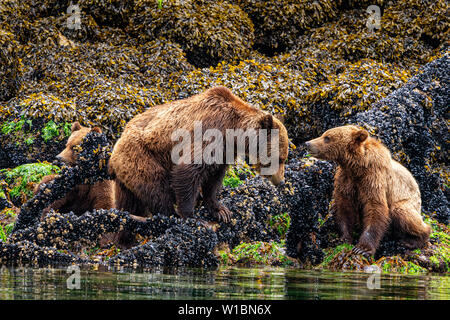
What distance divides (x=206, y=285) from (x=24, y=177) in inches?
203

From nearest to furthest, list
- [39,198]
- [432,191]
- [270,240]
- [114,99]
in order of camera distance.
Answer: [39,198] → [270,240] → [432,191] → [114,99]

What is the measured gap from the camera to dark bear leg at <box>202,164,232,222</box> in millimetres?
6988

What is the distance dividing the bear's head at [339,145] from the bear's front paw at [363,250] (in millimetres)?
1043

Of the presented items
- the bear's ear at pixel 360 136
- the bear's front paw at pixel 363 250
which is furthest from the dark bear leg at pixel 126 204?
the bear's ear at pixel 360 136

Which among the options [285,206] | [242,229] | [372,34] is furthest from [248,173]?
[372,34]

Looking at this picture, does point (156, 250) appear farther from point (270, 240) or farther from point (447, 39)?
point (447, 39)

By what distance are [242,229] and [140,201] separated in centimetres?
128

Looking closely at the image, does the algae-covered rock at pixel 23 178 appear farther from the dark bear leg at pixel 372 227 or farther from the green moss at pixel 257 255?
the dark bear leg at pixel 372 227

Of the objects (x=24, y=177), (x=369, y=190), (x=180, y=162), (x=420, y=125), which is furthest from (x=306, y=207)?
(x=24, y=177)

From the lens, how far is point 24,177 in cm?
856

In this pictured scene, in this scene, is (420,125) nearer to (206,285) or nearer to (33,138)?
(206,285)

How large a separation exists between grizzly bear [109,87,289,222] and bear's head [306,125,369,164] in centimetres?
49

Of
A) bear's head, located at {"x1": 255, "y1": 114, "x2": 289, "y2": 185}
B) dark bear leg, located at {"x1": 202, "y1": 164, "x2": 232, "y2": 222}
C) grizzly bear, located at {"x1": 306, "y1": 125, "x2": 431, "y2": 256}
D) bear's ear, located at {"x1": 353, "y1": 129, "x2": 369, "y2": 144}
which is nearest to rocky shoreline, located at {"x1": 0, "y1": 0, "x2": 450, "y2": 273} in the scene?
dark bear leg, located at {"x1": 202, "y1": 164, "x2": 232, "y2": 222}

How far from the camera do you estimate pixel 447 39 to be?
36.8 ft
